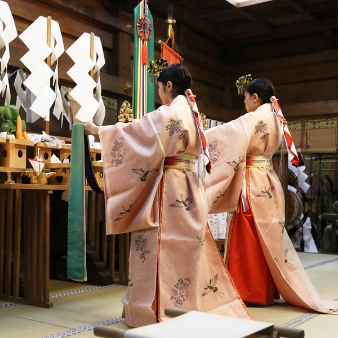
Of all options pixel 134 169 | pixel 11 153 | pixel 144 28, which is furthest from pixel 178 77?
pixel 144 28

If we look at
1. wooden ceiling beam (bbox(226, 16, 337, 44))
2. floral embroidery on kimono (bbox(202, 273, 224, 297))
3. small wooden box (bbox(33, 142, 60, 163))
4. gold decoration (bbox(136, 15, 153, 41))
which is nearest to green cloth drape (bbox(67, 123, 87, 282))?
floral embroidery on kimono (bbox(202, 273, 224, 297))


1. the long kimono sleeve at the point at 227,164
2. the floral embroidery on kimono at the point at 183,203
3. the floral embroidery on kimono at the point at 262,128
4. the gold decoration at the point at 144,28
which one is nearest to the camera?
the floral embroidery on kimono at the point at 183,203

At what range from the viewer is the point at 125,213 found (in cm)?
288

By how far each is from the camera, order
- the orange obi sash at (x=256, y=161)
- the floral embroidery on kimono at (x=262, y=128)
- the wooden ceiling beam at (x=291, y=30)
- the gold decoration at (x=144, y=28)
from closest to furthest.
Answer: the floral embroidery on kimono at (x=262, y=128) < the orange obi sash at (x=256, y=161) < the gold decoration at (x=144, y=28) < the wooden ceiling beam at (x=291, y=30)

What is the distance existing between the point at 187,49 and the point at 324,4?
1.97 metres

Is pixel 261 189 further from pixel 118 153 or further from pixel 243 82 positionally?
pixel 118 153

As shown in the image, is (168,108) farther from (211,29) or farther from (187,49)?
(211,29)

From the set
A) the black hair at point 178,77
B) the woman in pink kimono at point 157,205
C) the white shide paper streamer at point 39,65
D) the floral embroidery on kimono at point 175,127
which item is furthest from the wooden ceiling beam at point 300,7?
the floral embroidery on kimono at point 175,127

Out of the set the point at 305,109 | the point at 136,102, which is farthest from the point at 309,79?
the point at 136,102

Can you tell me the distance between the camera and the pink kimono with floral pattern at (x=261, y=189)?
3598 millimetres

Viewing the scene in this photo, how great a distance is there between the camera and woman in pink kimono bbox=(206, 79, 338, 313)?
3623mm

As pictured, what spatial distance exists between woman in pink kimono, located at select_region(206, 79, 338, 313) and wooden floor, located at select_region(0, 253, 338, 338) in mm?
178

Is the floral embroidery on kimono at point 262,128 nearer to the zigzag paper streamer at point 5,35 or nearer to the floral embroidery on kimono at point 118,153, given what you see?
the floral embroidery on kimono at point 118,153

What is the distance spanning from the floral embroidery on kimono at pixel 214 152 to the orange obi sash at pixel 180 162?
630mm
